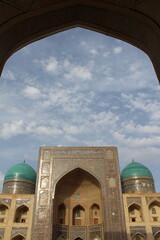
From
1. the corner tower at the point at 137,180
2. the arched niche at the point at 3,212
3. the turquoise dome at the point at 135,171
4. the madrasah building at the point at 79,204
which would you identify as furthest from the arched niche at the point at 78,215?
the turquoise dome at the point at 135,171

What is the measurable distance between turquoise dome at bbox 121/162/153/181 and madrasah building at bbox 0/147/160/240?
3.74 metres

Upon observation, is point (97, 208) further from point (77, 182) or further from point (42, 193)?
point (42, 193)

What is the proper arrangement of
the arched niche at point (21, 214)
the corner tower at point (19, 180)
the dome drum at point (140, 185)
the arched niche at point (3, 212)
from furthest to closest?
the dome drum at point (140, 185), the corner tower at point (19, 180), the arched niche at point (21, 214), the arched niche at point (3, 212)

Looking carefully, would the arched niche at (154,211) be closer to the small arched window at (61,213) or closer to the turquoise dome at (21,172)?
the small arched window at (61,213)

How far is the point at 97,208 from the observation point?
53.9 feet

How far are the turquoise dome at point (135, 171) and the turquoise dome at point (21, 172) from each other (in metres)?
7.69

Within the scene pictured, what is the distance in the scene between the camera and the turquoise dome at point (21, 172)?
18.8 meters

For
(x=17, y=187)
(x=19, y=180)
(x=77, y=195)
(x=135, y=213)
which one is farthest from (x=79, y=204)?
(x=19, y=180)

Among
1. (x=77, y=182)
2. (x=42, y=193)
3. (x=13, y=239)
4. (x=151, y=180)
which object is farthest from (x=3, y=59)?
(x=151, y=180)

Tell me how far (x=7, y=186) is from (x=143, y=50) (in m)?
17.3

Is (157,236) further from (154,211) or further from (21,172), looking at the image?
(21,172)

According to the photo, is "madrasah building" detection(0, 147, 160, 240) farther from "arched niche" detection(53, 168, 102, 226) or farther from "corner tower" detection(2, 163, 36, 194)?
"corner tower" detection(2, 163, 36, 194)

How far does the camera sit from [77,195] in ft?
55.3

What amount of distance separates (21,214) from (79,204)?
3938 millimetres
